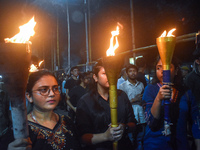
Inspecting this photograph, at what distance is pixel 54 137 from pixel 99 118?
0.71 meters

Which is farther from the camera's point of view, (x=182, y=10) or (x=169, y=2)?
(x=169, y=2)

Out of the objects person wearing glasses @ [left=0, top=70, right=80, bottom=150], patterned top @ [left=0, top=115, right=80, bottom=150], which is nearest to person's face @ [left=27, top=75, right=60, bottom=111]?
person wearing glasses @ [left=0, top=70, right=80, bottom=150]

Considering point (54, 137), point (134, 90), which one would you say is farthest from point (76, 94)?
point (54, 137)

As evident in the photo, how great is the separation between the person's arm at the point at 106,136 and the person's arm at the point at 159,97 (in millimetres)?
541

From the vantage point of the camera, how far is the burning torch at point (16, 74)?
37.1 inches

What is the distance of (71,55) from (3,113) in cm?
1388

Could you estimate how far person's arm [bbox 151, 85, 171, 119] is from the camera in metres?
1.65

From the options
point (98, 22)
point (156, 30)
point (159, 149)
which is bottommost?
point (159, 149)

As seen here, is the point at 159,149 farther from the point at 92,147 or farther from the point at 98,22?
the point at 98,22

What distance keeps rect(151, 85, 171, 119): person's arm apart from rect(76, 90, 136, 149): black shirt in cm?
54

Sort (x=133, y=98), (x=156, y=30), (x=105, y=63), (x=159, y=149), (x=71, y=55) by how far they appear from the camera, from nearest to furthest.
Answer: (x=105, y=63) → (x=159, y=149) → (x=133, y=98) → (x=156, y=30) → (x=71, y=55)

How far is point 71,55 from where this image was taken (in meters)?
17.1

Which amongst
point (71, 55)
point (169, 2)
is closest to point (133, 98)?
point (169, 2)

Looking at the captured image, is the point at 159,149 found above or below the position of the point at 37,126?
below
